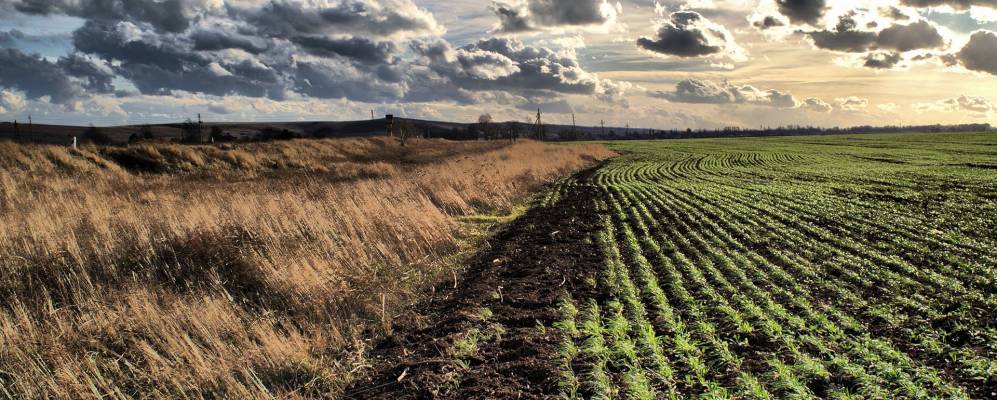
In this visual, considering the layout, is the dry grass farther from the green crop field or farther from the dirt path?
the green crop field

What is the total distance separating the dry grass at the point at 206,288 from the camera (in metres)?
4.85

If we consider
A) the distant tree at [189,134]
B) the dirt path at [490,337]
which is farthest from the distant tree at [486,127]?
the dirt path at [490,337]

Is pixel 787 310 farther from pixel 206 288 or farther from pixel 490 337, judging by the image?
pixel 206 288

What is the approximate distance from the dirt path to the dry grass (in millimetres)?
459

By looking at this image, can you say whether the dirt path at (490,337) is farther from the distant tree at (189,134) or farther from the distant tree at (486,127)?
the distant tree at (486,127)

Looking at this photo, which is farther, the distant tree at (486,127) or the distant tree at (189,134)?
the distant tree at (486,127)

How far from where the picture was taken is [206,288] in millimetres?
7031

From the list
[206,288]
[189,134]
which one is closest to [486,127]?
[189,134]

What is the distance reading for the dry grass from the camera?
4852mm

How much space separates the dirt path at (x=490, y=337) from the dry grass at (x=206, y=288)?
0.46 metres

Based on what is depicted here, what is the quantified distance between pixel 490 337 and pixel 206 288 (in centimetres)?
389

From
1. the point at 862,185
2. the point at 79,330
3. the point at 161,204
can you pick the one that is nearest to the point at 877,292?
the point at 79,330

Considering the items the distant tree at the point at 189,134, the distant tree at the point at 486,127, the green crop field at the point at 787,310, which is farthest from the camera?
the distant tree at the point at 486,127

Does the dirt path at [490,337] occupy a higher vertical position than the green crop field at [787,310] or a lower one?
lower
